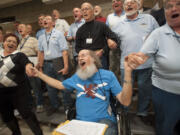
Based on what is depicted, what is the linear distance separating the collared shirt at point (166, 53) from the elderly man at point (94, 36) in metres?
0.84

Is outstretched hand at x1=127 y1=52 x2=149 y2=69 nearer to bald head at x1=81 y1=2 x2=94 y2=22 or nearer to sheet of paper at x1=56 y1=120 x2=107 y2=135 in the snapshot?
sheet of paper at x1=56 y1=120 x2=107 y2=135

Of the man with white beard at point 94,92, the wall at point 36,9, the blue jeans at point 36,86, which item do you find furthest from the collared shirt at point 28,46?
the wall at point 36,9

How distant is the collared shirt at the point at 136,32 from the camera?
5.60ft

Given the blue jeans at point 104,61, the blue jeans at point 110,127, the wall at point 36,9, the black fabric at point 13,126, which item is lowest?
the black fabric at point 13,126

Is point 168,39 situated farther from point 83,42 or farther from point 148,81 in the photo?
point 83,42

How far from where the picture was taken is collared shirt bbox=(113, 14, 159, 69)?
5.60 ft

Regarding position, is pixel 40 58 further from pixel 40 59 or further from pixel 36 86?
pixel 36 86

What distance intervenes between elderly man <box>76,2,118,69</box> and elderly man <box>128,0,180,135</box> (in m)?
0.85

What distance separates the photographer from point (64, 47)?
89.7 inches

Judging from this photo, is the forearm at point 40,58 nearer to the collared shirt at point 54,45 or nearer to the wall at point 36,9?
the collared shirt at point 54,45

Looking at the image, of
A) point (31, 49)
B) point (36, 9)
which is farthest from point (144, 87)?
point (36, 9)

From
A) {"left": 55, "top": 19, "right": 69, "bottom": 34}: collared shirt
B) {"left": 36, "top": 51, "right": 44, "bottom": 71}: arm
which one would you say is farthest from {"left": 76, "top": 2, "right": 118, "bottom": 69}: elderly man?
{"left": 55, "top": 19, "right": 69, "bottom": 34}: collared shirt

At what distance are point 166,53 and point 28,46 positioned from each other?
231 cm

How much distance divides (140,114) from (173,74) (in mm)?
949
